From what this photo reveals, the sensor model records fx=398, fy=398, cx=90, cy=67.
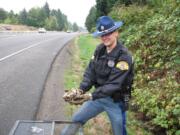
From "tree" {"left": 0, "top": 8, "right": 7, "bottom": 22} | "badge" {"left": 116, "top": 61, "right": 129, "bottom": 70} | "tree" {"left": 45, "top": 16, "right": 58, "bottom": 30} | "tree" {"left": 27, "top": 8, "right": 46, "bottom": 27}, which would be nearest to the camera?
"badge" {"left": 116, "top": 61, "right": 129, "bottom": 70}

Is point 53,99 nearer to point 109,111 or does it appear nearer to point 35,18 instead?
point 109,111

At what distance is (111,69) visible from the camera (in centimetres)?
463

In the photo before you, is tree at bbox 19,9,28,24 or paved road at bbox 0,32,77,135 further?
tree at bbox 19,9,28,24

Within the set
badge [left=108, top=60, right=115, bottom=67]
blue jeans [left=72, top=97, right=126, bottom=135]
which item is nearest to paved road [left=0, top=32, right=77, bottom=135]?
blue jeans [left=72, top=97, right=126, bottom=135]

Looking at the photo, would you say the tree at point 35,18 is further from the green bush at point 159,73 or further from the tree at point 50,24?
the green bush at point 159,73

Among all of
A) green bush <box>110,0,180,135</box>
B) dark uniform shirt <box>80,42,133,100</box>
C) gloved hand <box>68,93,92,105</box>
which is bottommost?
green bush <box>110,0,180,135</box>

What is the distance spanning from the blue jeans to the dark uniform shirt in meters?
0.10

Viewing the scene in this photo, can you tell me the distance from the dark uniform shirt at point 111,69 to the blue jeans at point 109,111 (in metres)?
0.10

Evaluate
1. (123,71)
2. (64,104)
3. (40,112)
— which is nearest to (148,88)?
(64,104)

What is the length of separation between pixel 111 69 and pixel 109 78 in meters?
0.11

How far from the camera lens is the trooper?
4602 millimetres

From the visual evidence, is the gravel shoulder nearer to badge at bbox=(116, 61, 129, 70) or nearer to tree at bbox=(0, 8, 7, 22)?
badge at bbox=(116, 61, 129, 70)

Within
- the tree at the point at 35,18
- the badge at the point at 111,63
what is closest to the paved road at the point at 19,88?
the badge at the point at 111,63

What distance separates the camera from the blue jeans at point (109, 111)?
4.79 m
